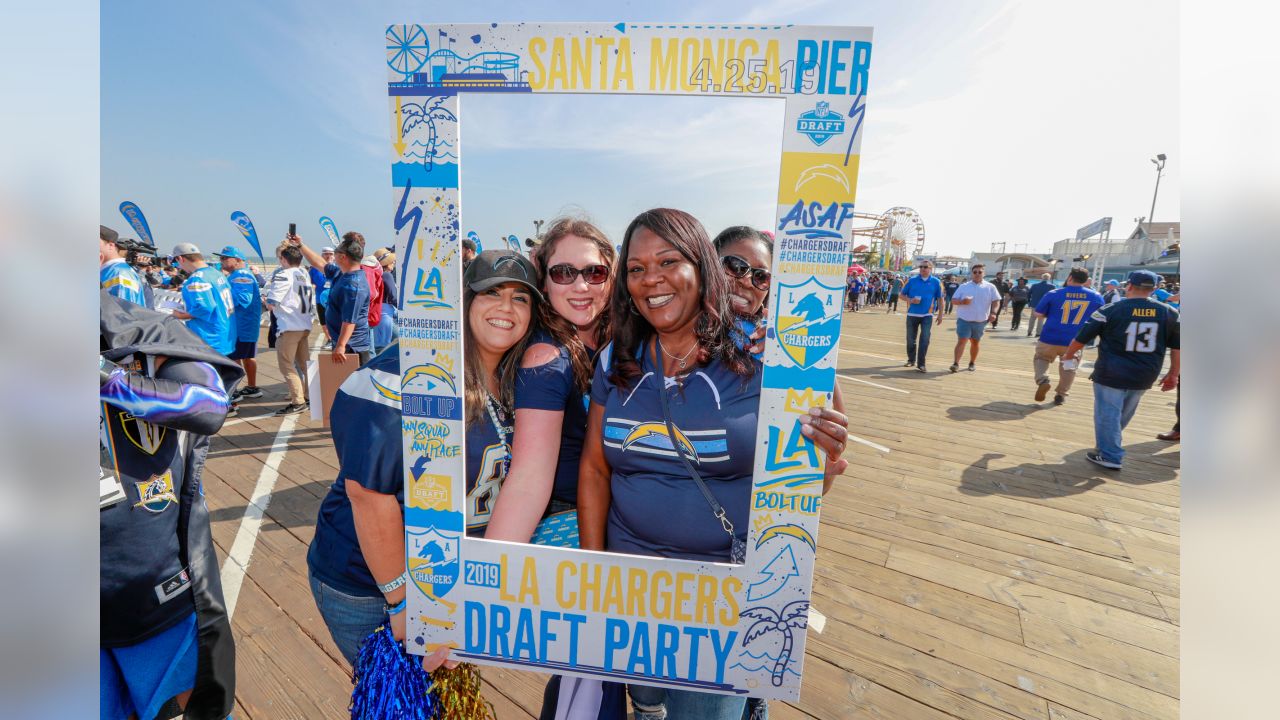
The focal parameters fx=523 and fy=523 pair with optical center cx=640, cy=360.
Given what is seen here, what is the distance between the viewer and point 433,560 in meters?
1.40

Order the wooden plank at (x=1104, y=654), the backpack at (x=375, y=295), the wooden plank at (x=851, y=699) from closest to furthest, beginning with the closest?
the wooden plank at (x=851, y=699) < the wooden plank at (x=1104, y=654) < the backpack at (x=375, y=295)

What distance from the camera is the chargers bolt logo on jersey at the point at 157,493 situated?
1543mm

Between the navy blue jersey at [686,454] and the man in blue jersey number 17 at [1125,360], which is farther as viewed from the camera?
the man in blue jersey number 17 at [1125,360]

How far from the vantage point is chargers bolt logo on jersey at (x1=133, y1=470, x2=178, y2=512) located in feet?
5.06

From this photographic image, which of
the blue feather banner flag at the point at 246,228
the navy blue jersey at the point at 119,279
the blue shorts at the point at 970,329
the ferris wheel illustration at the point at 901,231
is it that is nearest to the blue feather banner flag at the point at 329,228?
the blue feather banner flag at the point at 246,228

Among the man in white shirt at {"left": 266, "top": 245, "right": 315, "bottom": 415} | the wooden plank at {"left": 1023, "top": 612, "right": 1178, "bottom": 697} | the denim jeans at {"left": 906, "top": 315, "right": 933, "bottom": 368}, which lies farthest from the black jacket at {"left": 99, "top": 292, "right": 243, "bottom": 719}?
the denim jeans at {"left": 906, "top": 315, "right": 933, "bottom": 368}

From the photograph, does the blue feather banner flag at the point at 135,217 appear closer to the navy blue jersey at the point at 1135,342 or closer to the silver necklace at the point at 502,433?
the silver necklace at the point at 502,433

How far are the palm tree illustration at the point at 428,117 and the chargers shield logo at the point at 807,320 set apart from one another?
2.92 feet

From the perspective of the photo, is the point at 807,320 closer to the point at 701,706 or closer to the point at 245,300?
the point at 701,706

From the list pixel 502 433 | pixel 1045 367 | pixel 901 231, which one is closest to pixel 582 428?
pixel 502 433

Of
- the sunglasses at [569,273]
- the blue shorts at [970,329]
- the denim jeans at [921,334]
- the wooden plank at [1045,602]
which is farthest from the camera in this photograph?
the denim jeans at [921,334]

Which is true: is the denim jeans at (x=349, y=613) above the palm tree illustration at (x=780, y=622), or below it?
below

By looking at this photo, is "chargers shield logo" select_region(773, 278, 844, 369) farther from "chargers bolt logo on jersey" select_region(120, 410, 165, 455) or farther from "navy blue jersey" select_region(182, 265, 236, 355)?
"navy blue jersey" select_region(182, 265, 236, 355)
